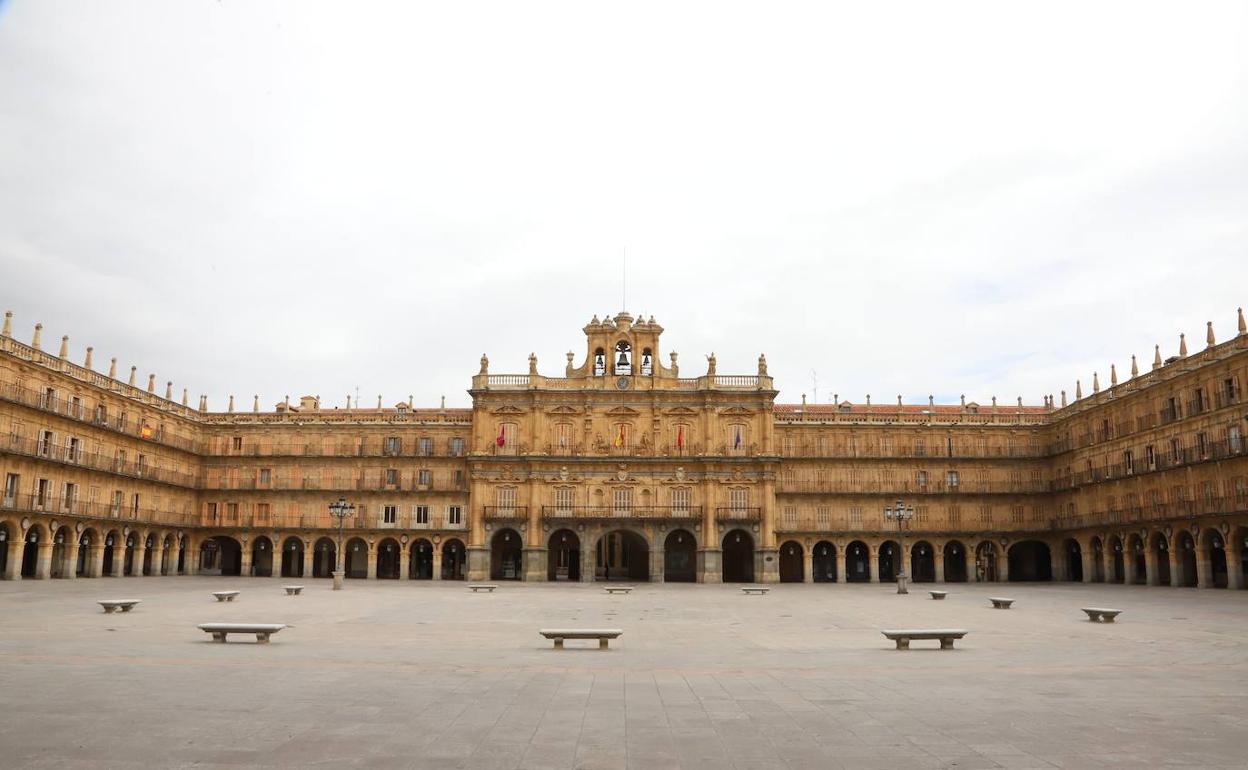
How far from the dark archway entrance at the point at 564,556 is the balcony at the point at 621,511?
20.7ft

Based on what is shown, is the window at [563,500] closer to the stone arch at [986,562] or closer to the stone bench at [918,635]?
the stone arch at [986,562]

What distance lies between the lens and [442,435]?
67188mm

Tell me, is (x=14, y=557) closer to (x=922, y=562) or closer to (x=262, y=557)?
(x=262, y=557)

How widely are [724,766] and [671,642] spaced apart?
12.2m

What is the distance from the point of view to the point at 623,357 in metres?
65.4

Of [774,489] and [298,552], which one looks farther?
[298,552]

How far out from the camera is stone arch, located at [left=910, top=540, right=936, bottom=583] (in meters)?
68.4

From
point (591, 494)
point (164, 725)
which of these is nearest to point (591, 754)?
point (164, 725)

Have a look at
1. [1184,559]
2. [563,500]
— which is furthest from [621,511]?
[1184,559]

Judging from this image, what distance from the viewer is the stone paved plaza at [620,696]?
30.9 feet

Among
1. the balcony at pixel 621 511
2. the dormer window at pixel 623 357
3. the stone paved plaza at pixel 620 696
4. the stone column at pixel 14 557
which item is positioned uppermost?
the dormer window at pixel 623 357

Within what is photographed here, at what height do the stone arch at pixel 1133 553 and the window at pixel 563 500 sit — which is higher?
the window at pixel 563 500

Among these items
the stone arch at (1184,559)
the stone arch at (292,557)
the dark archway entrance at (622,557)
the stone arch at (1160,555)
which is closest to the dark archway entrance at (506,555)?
the dark archway entrance at (622,557)

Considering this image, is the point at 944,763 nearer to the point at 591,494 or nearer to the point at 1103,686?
the point at 1103,686
